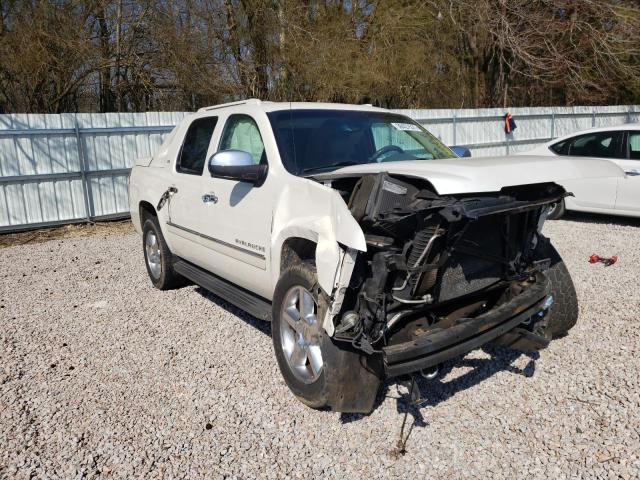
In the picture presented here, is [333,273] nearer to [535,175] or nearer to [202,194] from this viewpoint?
[535,175]

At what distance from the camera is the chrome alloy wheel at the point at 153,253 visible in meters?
6.04

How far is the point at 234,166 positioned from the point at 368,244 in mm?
1260

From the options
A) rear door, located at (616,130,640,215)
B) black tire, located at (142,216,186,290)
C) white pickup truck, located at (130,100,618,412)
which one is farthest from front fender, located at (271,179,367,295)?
rear door, located at (616,130,640,215)

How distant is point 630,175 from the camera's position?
8.27 meters

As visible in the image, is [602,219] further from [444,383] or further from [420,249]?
[420,249]

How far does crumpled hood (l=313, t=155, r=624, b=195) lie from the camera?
266 centimetres

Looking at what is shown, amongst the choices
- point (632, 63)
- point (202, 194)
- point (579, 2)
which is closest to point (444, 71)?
point (579, 2)

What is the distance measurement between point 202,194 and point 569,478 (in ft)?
11.0

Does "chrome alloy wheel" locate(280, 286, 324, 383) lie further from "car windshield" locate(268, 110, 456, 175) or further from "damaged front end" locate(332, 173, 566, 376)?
"car windshield" locate(268, 110, 456, 175)

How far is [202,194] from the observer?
15.3ft

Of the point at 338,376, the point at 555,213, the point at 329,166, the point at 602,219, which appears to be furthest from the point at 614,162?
the point at 338,376

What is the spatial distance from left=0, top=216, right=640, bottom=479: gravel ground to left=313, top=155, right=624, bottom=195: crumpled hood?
1407mm

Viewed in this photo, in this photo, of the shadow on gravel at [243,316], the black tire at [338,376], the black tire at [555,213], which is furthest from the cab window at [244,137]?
the black tire at [555,213]

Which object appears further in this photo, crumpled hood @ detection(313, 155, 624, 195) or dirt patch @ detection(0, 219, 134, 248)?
dirt patch @ detection(0, 219, 134, 248)
